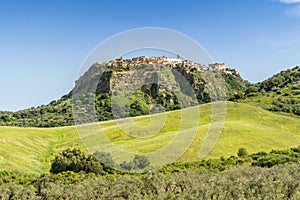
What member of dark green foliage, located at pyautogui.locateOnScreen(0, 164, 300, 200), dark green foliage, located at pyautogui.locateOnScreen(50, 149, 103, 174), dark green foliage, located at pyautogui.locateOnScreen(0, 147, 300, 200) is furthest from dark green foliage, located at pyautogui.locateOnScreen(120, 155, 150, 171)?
dark green foliage, located at pyautogui.locateOnScreen(0, 164, 300, 200)

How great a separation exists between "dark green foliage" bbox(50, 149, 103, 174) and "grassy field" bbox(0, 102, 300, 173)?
3.82m

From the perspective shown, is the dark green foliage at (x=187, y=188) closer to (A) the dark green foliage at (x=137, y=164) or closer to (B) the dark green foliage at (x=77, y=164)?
(B) the dark green foliage at (x=77, y=164)

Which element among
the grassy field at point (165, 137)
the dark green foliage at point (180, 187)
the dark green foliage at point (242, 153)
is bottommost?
the dark green foliage at point (242, 153)

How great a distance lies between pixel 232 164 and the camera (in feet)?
252

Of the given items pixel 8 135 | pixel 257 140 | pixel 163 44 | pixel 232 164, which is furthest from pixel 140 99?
pixel 163 44

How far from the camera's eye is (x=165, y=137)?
105750 mm

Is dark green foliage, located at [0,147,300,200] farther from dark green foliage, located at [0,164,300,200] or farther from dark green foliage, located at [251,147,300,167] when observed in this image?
dark green foliage, located at [251,147,300,167]

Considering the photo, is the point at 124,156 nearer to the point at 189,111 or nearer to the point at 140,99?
the point at 189,111

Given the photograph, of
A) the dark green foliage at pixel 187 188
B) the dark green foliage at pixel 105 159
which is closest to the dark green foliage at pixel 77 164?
the dark green foliage at pixel 105 159

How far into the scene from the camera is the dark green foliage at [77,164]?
8150 cm

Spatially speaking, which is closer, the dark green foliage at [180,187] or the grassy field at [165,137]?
the dark green foliage at [180,187]

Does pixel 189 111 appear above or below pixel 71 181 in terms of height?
above

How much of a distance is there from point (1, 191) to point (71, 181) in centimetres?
1856

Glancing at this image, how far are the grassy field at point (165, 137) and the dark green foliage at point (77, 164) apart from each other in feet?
12.5
